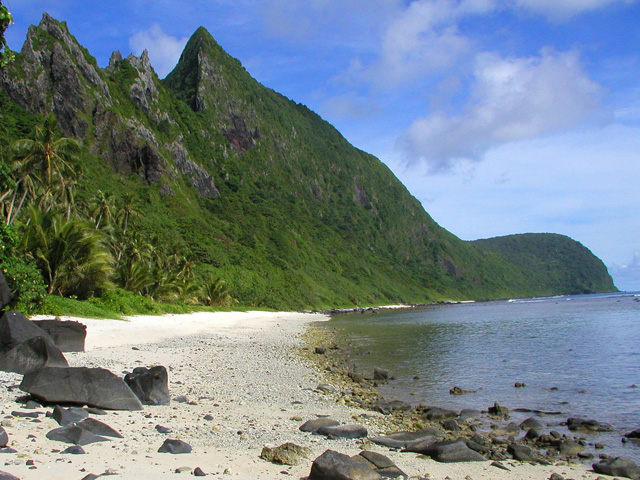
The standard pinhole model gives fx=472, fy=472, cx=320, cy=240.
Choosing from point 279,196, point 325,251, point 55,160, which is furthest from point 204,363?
point 279,196

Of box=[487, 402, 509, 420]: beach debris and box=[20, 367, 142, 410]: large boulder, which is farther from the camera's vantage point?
box=[487, 402, 509, 420]: beach debris

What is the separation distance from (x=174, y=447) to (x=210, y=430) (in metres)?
1.82

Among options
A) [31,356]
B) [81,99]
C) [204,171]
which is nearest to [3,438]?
[31,356]

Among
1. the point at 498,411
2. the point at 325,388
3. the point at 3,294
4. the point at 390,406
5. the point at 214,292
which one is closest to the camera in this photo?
the point at 498,411

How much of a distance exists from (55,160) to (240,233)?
8621 centimetres

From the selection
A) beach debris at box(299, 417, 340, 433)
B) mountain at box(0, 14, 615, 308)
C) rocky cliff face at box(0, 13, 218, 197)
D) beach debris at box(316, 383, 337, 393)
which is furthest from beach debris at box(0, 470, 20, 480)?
rocky cliff face at box(0, 13, 218, 197)

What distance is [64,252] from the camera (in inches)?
1152

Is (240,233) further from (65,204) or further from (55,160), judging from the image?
(55,160)

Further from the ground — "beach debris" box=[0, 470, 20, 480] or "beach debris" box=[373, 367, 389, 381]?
"beach debris" box=[0, 470, 20, 480]

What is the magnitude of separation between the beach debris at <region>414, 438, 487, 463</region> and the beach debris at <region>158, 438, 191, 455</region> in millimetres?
4513

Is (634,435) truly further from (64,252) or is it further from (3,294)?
(64,252)

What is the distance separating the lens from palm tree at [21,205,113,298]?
2872cm

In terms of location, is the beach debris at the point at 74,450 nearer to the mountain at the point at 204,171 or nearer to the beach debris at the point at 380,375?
the beach debris at the point at 380,375

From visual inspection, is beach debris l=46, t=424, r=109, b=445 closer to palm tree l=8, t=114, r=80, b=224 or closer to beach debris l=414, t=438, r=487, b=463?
beach debris l=414, t=438, r=487, b=463
